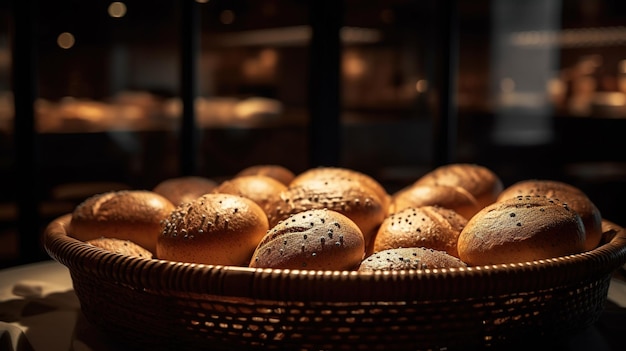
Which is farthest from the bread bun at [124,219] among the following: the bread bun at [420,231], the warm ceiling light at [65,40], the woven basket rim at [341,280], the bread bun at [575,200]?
the warm ceiling light at [65,40]

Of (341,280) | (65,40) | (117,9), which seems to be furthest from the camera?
(117,9)

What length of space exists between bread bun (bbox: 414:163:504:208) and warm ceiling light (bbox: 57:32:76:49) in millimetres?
1706

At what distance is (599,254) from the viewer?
0.91m

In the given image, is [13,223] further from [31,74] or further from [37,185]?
[31,74]

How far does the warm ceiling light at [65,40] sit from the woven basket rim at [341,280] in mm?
1879

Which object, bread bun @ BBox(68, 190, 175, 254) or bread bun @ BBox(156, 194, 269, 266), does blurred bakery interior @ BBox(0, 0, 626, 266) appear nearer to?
bread bun @ BBox(68, 190, 175, 254)

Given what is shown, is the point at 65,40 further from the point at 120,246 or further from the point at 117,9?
the point at 120,246

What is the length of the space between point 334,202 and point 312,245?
0.21 metres

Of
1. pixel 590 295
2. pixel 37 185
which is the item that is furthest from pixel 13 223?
pixel 590 295

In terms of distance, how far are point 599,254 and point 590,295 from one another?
77mm

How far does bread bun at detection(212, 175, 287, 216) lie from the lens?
45.4 inches

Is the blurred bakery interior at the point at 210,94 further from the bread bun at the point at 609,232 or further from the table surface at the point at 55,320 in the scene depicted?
the bread bun at the point at 609,232

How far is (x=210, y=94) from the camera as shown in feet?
9.39

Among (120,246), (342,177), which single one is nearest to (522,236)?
(342,177)
